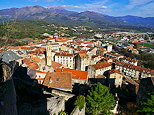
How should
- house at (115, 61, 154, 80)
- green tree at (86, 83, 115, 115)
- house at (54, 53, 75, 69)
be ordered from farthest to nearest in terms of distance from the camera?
house at (115, 61, 154, 80), house at (54, 53, 75, 69), green tree at (86, 83, 115, 115)

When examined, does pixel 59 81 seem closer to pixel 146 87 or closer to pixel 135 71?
pixel 146 87

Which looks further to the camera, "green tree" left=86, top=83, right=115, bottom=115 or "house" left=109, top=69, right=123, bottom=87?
"house" left=109, top=69, right=123, bottom=87

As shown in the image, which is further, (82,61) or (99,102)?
(82,61)

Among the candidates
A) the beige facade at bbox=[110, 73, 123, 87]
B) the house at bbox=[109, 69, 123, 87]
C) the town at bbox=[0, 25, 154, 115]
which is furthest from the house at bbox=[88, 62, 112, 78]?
the beige facade at bbox=[110, 73, 123, 87]

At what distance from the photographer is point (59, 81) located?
22.0 meters

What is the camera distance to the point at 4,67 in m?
3.91

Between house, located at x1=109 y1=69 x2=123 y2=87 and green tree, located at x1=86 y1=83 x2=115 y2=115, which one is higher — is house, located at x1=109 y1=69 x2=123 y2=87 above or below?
below

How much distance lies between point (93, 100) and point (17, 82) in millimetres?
9846

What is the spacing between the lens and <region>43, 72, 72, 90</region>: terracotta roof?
69.6ft

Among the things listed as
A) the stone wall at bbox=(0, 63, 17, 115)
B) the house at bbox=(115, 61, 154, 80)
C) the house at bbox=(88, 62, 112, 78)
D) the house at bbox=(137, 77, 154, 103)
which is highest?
the stone wall at bbox=(0, 63, 17, 115)

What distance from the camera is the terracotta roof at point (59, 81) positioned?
69.6ft

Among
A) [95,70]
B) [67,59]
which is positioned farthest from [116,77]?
[67,59]

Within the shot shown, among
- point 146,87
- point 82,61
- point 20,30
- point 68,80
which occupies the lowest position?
point 146,87

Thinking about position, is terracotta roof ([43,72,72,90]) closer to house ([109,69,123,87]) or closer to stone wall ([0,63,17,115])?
house ([109,69,123,87])
